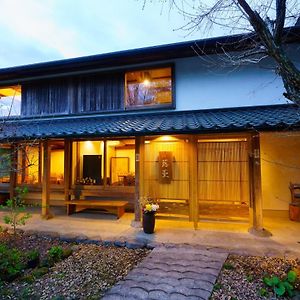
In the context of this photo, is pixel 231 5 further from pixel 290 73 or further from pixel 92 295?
pixel 92 295

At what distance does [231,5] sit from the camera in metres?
4.57

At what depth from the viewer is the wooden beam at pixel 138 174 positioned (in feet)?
23.1

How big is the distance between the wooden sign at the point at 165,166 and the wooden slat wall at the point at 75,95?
2858mm

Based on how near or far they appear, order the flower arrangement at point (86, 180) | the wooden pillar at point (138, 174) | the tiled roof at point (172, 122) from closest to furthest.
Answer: the tiled roof at point (172, 122)
the wooden pillar at point (138, 174)
the flower arrangement at point (86, 180)

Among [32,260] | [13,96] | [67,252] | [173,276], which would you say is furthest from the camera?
[13,96]

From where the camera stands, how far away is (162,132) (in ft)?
20.9

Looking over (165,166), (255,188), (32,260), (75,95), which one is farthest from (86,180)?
(255,188)

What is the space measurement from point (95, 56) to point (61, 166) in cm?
436

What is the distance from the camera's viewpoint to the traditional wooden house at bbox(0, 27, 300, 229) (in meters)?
6.70

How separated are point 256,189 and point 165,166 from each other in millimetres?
2506

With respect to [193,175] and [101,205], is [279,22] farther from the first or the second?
[101,205]

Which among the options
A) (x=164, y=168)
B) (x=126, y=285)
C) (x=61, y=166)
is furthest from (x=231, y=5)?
(x=61, y=166)

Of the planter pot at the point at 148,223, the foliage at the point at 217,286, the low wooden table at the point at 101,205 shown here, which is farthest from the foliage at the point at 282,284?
the low wooden table at the point at 101,205

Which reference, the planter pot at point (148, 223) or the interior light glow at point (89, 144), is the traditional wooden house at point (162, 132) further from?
the planter pot at point (148, 223)
